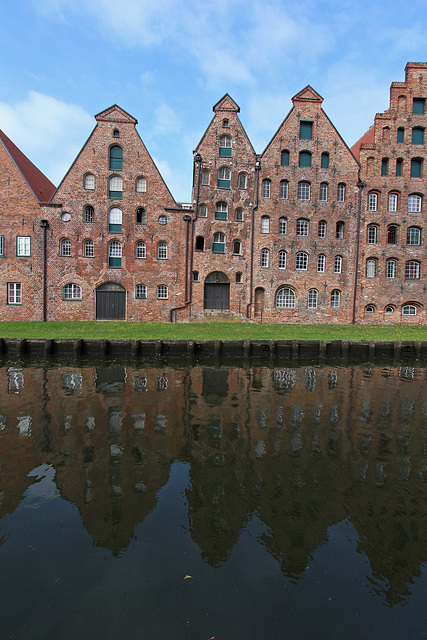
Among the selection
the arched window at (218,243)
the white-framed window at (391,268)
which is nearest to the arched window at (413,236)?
the white-framed window at (391,268)

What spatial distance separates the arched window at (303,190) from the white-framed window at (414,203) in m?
9.19

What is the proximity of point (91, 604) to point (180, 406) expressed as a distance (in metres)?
6.96

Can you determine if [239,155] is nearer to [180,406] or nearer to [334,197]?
[334,197]

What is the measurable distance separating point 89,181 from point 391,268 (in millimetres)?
27205

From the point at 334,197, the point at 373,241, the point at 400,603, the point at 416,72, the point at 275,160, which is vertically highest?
the point at 416,72

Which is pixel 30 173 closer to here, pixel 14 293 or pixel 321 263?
pixel 14 293

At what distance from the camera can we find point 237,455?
7824 mm

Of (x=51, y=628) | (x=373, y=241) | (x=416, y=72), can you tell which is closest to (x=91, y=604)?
(x=51, y=628)

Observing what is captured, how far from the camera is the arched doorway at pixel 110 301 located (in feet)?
97.3

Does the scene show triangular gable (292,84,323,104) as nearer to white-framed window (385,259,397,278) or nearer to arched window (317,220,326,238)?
arched window (317,220,326,238)

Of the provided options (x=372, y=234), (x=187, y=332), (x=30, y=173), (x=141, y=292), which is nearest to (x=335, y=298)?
(x=372, y=234)

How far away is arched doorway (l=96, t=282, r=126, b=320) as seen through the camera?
29.7 m

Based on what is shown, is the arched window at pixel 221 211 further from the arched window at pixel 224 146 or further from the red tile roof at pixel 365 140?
the red tile roof at pixel 365 140

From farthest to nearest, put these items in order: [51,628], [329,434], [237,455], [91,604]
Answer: [329,434] < [237,455] < [91,604] < [51,628]
